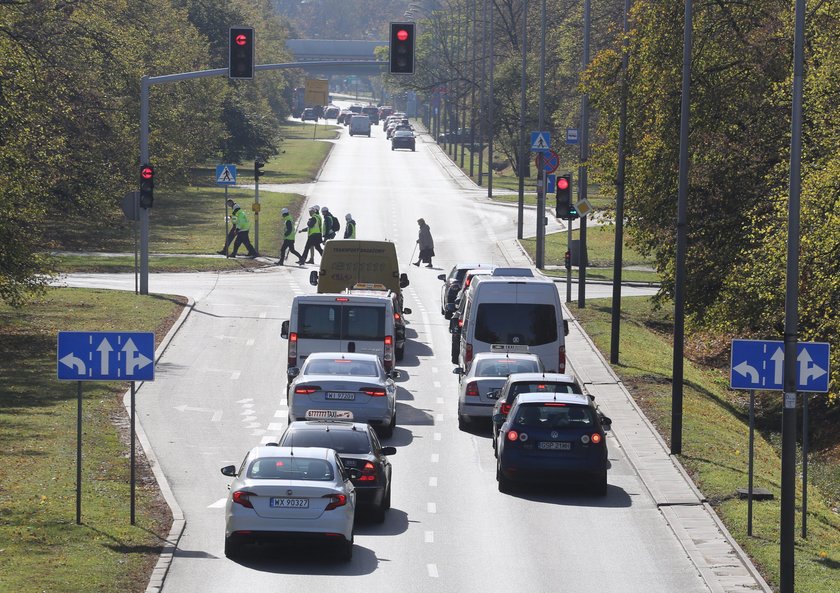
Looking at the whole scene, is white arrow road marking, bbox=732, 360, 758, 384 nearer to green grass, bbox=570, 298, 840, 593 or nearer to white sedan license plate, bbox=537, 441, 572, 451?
green grass, bbox=570, 298, 840, 593

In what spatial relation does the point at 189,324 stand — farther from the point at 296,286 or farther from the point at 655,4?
the point at 655,4

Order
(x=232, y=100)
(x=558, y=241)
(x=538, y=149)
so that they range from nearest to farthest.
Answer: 1. (x=538, y=149)
2. (x=558, y=241)
3. (x=232, y=100)

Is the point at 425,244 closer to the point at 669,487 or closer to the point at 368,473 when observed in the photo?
the point at 669,487

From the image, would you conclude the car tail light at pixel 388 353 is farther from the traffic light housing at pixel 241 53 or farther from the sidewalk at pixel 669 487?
the traffic light housing at pixel 241 53

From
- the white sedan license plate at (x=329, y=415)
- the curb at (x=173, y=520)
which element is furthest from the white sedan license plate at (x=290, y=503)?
the white sedan license plate at (x=329, y=415)

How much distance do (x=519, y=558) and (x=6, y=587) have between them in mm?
6202

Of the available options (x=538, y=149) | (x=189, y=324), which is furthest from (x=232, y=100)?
(x=189, y=324)

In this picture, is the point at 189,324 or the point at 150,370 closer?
the point at 150,370

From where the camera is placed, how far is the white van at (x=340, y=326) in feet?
90.5

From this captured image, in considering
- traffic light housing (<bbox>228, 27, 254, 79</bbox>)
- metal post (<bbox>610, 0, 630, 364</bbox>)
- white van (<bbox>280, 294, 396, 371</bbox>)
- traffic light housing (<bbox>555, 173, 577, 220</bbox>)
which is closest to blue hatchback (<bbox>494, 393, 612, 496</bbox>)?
white van (<bbox>280, 294, 396, 371</bbox>)

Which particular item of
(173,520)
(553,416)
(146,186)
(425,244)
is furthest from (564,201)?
(173,520)

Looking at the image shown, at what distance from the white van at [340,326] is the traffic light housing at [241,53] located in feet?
30.3

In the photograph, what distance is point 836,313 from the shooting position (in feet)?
82.7

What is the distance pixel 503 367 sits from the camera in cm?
2642
